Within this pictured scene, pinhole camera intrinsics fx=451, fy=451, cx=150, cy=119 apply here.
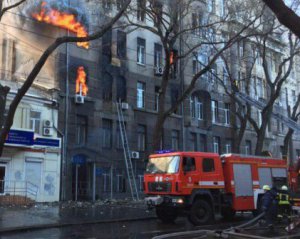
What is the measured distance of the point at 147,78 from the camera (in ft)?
113

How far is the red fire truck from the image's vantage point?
1717 centimetres

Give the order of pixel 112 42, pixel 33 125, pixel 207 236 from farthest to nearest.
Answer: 1. pixel 112 42
2. pixel 33 125
3. pixel 207 236

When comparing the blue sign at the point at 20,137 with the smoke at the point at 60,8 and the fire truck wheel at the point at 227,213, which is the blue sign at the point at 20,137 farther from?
the fire truck wheel at the point at 227,213

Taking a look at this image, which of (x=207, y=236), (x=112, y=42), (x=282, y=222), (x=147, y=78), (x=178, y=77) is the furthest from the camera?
(x=178, y=77)

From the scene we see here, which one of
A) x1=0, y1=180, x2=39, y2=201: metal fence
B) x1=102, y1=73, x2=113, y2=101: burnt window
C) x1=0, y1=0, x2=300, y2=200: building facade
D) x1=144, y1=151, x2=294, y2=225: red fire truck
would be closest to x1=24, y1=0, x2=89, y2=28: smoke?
x1=0, y1=0, x2=300, y2=200: building facade

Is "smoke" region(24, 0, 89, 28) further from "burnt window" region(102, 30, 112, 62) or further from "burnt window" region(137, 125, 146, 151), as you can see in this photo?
"burnt window" region(137, 125, 146, 151)

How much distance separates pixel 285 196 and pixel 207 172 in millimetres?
3310

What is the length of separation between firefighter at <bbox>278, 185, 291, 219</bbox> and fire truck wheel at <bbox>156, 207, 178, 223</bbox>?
4416mm

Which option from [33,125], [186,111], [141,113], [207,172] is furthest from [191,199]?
[186,111]

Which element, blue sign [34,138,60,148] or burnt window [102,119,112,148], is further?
burnt window [102,119,112,148]

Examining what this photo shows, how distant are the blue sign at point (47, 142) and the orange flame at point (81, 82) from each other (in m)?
3.80

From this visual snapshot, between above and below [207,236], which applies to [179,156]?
above

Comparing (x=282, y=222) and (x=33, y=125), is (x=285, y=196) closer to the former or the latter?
(x=282, y=222)

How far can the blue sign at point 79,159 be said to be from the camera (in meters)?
28.8
